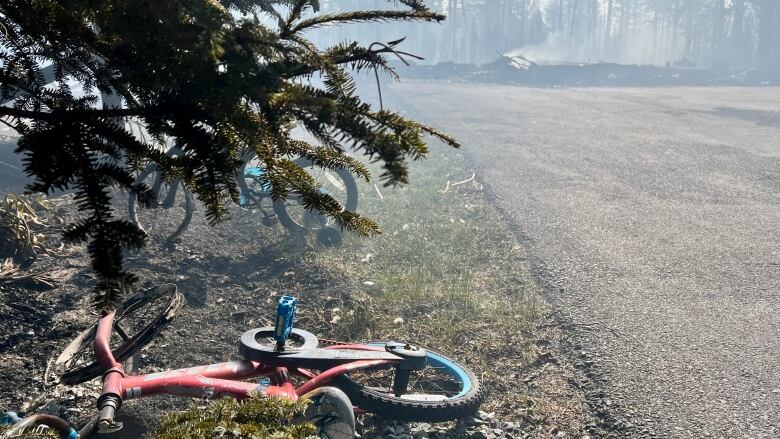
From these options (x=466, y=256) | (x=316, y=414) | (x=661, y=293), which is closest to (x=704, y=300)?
(x=661, y=293)

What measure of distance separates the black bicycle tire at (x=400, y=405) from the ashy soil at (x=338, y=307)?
17cm

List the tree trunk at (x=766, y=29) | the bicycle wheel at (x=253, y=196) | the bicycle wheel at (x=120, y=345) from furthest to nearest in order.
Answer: the tree trunk at (x=766, y=29), the bicycle wheel at (x=253, y=196), the bicycle wheel at (x=120, y=345)

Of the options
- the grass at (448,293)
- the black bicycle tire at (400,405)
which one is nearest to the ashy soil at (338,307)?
the grass at (448,293)

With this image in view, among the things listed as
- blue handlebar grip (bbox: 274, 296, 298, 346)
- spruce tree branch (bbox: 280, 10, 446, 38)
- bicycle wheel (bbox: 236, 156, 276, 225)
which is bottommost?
bicycle wheel (bbox: 236, 156, 276, 225)

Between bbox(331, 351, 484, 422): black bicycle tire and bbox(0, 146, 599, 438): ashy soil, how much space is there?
0.55 feet

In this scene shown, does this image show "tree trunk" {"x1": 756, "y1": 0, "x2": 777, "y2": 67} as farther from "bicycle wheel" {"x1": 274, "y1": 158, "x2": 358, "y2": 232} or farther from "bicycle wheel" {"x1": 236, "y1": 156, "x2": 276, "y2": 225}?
"bicycle wheel" {"x1": 236, "y1": 156, "x2": 276, "y2": 225}

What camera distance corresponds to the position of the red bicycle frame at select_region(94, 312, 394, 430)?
3637mm

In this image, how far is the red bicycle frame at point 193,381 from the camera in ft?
11.9

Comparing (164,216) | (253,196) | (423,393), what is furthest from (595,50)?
(423,393)

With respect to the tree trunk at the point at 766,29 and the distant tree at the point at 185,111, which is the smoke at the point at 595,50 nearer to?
the tree trunk at the point at 766,29

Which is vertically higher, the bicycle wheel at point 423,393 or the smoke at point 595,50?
the smoke at point 595,50

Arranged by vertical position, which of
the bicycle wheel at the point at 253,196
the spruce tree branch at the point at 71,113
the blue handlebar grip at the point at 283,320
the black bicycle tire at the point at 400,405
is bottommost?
the black bicycle tire at the point at 400,405

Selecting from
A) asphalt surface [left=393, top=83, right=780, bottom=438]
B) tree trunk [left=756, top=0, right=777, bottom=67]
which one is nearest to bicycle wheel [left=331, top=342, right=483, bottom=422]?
asphalt surface [left=393, top=83, right=780, bottom=438]

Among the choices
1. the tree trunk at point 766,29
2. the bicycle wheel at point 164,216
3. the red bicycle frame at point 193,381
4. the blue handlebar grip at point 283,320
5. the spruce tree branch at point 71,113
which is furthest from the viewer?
the tree trunk at point 766,29
